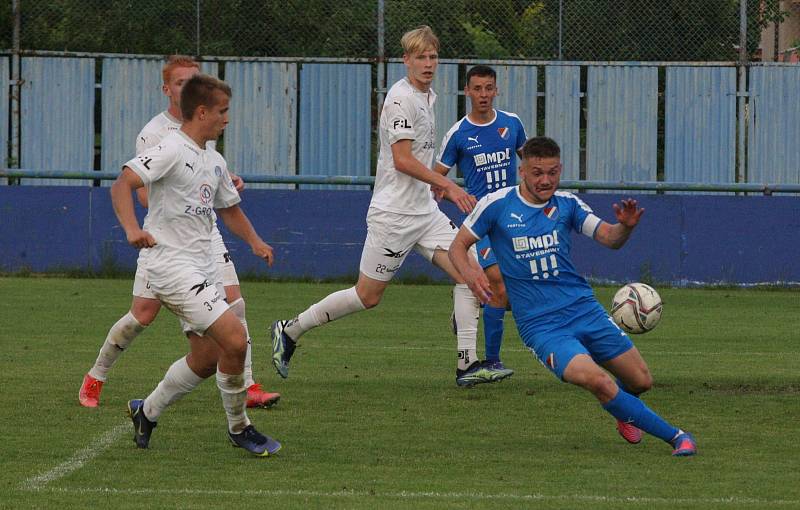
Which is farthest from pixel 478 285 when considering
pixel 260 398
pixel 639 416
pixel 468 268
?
pixel 260 398

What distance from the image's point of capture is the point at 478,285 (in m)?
6.99

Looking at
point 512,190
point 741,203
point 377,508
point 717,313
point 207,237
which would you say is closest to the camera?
point 377,508

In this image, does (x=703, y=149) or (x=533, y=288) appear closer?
(x=533, y=288)

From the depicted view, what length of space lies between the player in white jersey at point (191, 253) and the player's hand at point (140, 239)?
0.10 metres

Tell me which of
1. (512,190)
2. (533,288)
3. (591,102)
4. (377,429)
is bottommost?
(377,429)

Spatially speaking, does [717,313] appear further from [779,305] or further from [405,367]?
[405,367]

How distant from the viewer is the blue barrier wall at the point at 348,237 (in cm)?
1680

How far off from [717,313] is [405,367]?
5154 millimetres

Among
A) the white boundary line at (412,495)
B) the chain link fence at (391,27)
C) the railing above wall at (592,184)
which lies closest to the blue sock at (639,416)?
the white boundary line at (412,495)

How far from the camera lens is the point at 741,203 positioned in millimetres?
16828

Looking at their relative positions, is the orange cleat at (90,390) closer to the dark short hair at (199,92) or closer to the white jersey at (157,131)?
the white jersey at (157,131)

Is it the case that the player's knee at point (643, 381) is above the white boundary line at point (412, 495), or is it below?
above

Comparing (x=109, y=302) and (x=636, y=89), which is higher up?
(x=636, y=89)

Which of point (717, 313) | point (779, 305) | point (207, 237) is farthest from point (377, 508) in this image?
point (779, 305)
